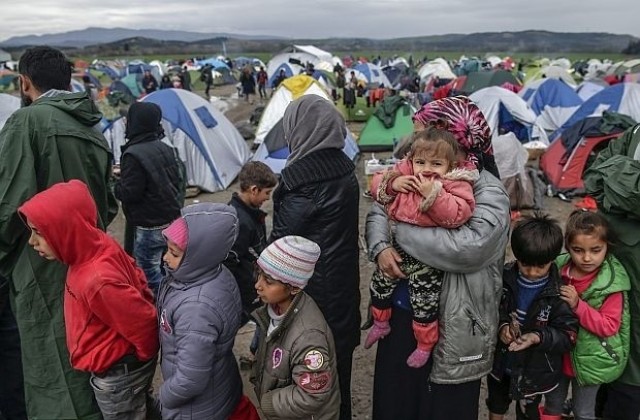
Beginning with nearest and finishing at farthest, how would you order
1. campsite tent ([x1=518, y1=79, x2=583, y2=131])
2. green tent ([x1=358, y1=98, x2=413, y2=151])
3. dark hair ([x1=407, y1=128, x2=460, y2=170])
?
dark hair ([x1=407, y1=128, x2=460, y2=170]), green tent ([x1=358, y1=98, x2=413, y2=151]), campsite tent ([x1=518, y1=79, x2=583, y2=131])

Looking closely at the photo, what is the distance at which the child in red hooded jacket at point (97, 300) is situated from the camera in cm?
187

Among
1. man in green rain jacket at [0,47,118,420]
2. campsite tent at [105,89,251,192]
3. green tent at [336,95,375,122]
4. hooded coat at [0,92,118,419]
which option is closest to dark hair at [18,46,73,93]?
man in green rain jacket at [0,47,118,420]

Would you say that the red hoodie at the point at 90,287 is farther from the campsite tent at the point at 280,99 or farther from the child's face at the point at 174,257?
the campsite tent at the point at 280,99

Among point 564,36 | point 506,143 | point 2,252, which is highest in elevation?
point 2,252

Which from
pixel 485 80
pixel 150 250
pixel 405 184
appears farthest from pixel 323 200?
pixel 485 80

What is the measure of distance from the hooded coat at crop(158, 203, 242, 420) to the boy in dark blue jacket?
1.21 meters

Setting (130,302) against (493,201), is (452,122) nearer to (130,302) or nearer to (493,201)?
(493,201)

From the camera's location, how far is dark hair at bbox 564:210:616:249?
2068mm

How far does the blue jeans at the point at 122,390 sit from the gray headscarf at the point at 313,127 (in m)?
1.18

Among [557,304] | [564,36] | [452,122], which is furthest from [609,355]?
[564,36]

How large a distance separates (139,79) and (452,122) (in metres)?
25.5

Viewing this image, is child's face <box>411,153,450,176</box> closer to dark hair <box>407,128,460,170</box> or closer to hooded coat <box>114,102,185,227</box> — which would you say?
dark hair <box>407,128,460,170</box>

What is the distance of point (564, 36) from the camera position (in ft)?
546

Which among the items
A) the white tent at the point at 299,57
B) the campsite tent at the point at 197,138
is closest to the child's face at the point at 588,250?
the campsite tent at the point at 197,138
